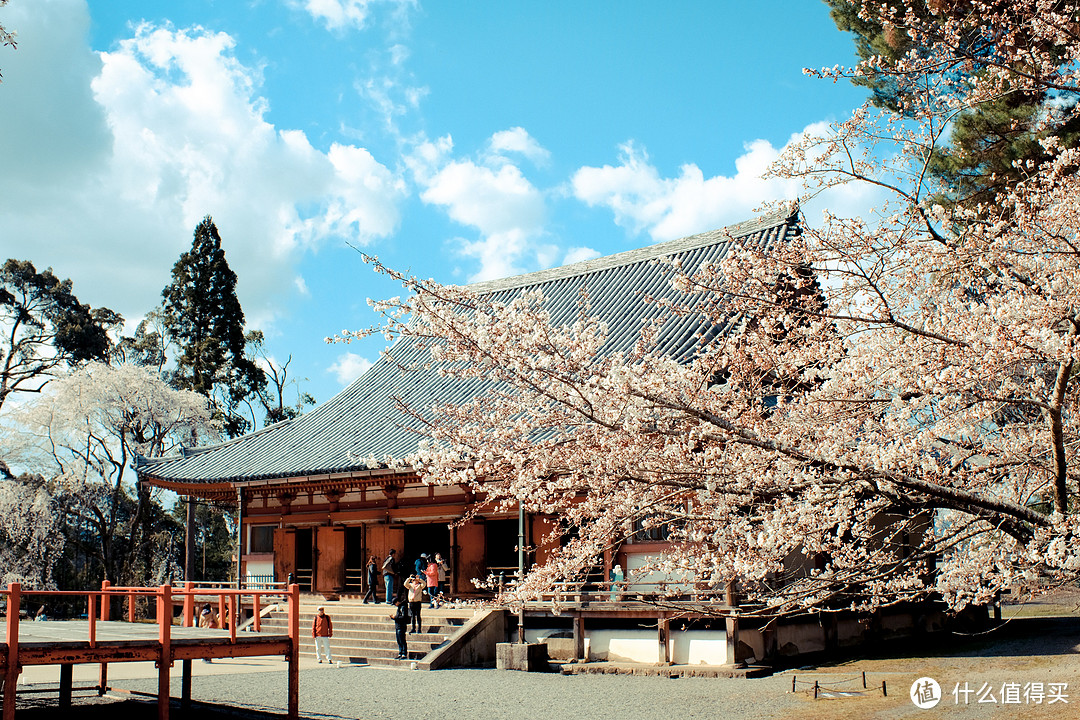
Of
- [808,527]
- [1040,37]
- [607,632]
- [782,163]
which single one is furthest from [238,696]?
[1040,37]

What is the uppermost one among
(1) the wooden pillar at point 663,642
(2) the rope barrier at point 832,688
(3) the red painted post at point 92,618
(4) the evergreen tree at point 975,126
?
(4) the evergreen tree at point 975,126

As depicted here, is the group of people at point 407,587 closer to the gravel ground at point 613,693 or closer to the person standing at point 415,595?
the person standing at point 415,595

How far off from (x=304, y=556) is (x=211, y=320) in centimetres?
1901

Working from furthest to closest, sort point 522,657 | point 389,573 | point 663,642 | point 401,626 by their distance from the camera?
point 389,573 → point 401,626 → point 663,642 → point 522,657

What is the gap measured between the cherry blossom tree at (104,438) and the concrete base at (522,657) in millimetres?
18930

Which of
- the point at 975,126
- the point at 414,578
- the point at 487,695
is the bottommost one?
the point at 487,695

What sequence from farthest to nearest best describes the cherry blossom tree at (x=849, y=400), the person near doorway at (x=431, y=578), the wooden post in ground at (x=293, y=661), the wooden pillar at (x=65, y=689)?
the person near doorway at (x=431, y=578) < the wooden pillar at (x=65, y=689) < the wooden post in ground at (x=293, y=661) < the cherry blossom tree at (x=849, y=400)

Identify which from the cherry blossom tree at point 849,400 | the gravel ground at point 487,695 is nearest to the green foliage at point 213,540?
the gravel ground at point 487,695

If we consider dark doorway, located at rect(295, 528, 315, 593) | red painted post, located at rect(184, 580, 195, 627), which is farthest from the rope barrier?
dark doorway, located at rect(295, 528, 315, 593)

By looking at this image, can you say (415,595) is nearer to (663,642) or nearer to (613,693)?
(663,642)

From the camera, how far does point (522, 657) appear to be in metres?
13.3

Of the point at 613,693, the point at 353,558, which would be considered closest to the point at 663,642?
the point at 613,693

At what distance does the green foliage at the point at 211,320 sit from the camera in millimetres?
36125

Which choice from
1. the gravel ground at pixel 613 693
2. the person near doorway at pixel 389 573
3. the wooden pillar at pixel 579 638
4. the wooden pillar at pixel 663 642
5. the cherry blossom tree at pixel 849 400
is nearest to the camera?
the cherry blossom tree at pixel 849 400
